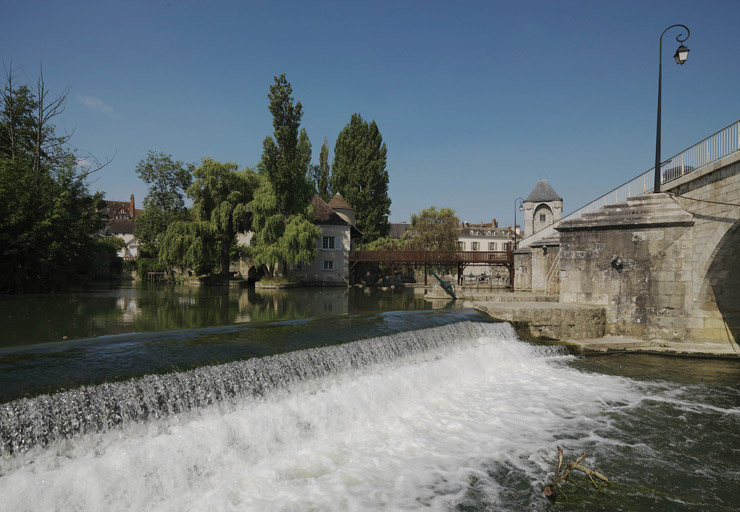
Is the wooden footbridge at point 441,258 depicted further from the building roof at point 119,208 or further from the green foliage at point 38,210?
the building roof at point 119,208

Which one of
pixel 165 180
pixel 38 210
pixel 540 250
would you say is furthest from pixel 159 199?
pixel 540 250

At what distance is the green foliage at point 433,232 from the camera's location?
4331cm

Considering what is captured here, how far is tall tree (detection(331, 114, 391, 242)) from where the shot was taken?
139ft

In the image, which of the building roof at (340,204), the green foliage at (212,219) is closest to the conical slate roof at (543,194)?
the building roof at (340,204)

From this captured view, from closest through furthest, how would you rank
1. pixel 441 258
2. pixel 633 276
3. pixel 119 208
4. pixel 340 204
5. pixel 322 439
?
pixel 322 439
pixel 633 276
pixel 441 258
pixel 340 204
pixel 119 208

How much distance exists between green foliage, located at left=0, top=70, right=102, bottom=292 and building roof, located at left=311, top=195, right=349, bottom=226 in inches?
609

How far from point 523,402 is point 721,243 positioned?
6.47 meters

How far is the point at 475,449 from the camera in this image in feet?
18.6

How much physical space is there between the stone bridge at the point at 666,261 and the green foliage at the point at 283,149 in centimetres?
2104

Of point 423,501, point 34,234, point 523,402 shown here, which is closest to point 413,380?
point 523,402

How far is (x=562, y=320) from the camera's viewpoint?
1166 centimetres

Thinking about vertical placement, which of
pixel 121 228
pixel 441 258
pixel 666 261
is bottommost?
pixel 666 261

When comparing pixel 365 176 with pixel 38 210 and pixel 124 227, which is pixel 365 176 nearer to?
pixel 38 210

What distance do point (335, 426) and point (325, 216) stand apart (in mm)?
30214
